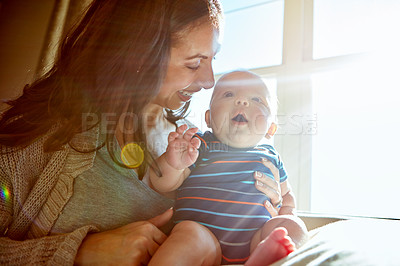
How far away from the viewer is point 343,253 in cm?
54

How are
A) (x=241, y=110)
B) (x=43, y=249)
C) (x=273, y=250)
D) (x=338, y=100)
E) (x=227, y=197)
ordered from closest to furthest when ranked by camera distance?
(x=273, y=250)
(x=43, y=249)
(x=227, y=197)
(x=241, y=110)
(x=338, y=100)

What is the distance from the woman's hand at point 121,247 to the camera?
2.48 feet

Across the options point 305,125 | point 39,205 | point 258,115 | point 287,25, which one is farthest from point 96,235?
point 287,25

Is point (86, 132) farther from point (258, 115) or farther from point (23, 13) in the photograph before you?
point (23, 13)

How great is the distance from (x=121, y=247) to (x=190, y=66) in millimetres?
650

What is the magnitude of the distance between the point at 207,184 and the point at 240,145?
Result: 0.66ft

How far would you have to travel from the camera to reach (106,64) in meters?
1.00

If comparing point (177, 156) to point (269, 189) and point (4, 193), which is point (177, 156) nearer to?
point (269, 189)

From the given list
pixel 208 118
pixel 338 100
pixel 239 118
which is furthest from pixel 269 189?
pixel 338 100

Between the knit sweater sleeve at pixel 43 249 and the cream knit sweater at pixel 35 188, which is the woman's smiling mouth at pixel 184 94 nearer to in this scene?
the cream knit sweater at pixel 35 188

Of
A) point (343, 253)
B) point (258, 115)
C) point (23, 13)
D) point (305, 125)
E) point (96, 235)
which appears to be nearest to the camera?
point (343, 253)

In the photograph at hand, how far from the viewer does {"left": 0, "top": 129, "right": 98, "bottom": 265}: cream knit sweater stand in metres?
0.85

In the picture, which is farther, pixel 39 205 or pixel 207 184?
pixel 207 184

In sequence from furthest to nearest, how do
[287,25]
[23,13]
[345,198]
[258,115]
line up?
[23,13], [287,25], [345,198], [258,115]
